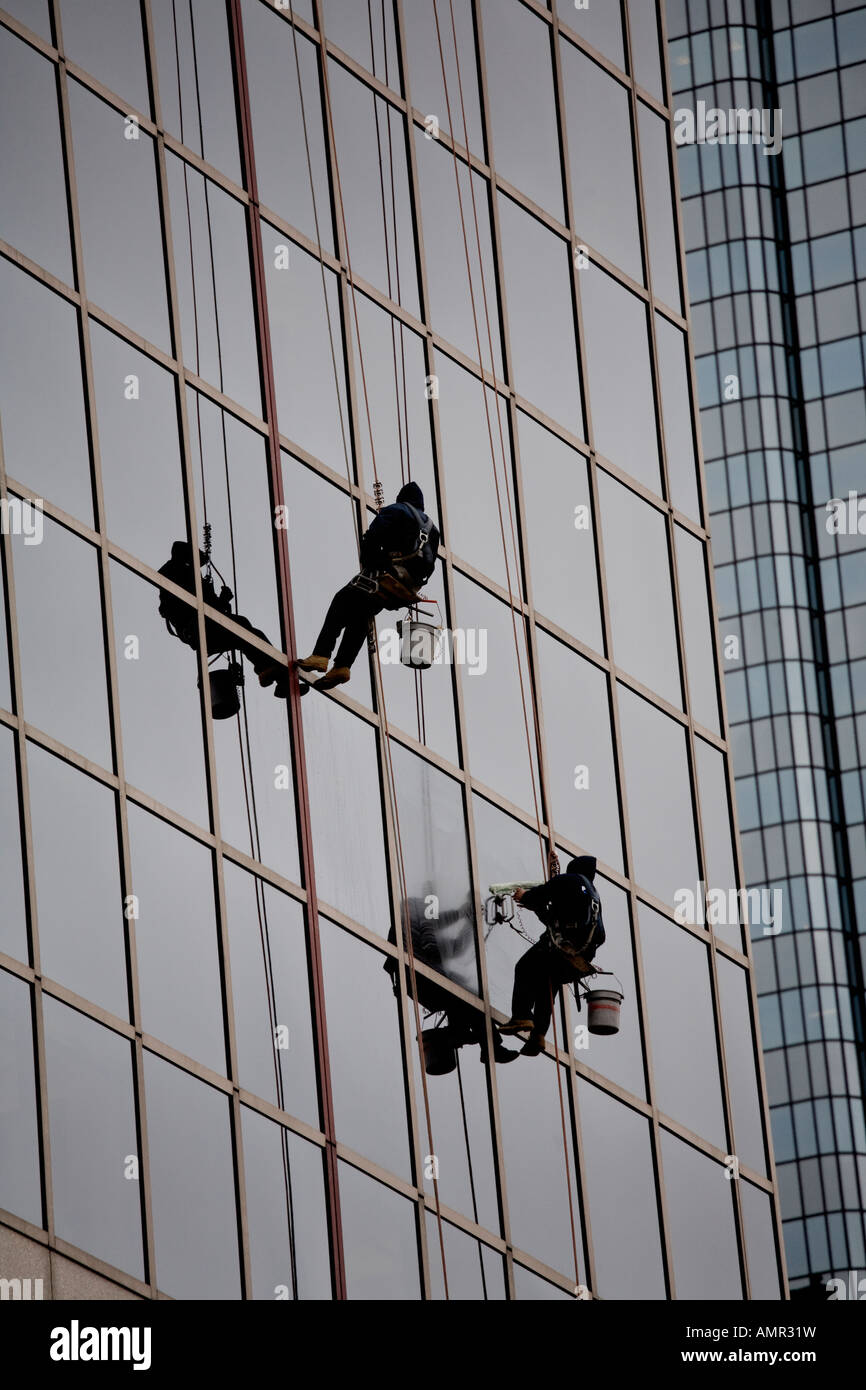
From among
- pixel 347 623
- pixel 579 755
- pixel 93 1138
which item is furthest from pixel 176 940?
pixel 579 755

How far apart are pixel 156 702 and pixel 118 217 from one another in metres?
3.84

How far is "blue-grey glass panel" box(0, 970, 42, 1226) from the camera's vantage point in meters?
16.5

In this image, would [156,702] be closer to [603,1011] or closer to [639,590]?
[603,1011]

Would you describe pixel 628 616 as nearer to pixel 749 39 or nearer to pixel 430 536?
pixel 430 536

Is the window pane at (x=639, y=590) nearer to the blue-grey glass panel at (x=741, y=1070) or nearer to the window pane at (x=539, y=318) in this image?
the window pane at (x=539, y=318)

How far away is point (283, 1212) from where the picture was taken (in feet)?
58.8

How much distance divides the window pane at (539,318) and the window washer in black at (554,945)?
5.11 metres

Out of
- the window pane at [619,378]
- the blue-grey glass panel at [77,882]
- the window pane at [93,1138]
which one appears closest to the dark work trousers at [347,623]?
the blue-grey glass panel at [77,882]

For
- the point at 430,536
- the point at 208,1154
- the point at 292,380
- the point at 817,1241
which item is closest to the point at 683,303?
the point at 292,380

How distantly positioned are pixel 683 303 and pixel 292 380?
527 cm

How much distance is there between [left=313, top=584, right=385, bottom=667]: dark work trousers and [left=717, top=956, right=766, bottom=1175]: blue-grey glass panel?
566 cm
